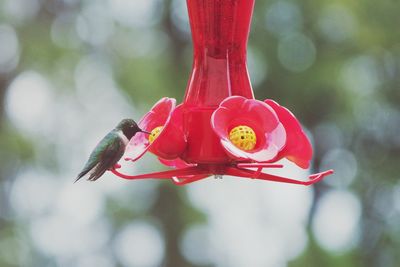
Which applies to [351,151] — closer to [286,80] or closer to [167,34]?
[286,80]

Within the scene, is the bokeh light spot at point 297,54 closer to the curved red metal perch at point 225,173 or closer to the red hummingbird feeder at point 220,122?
the red hummingbird feeder at point 220,122

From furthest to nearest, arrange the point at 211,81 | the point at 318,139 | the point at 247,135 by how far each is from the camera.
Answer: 1. the point at 318,139
2. the point at 211,81
3. the point at 247,135

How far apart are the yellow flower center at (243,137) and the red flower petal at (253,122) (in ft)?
0.05

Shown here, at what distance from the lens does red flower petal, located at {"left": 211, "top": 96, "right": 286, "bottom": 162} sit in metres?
2.97

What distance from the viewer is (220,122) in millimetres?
3018

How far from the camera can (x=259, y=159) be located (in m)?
2.87

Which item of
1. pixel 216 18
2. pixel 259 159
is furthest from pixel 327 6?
pixel 259 159

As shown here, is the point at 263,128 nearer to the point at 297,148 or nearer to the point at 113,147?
the point at 297,148

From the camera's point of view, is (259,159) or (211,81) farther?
(211,81)

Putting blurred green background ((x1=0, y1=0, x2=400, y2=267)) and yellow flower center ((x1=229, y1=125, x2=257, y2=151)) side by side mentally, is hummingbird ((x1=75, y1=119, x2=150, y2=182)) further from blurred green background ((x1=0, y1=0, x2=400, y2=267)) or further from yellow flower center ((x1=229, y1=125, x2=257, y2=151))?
blurred green background ((x1=0, y1=0, x2=400, y2=267))

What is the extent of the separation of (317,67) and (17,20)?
4188 millimetres

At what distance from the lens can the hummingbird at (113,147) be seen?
3312 mm

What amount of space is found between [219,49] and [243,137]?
54 centimetres

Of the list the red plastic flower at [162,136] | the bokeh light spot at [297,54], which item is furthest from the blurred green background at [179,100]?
the red plastic flower at [162,136]
